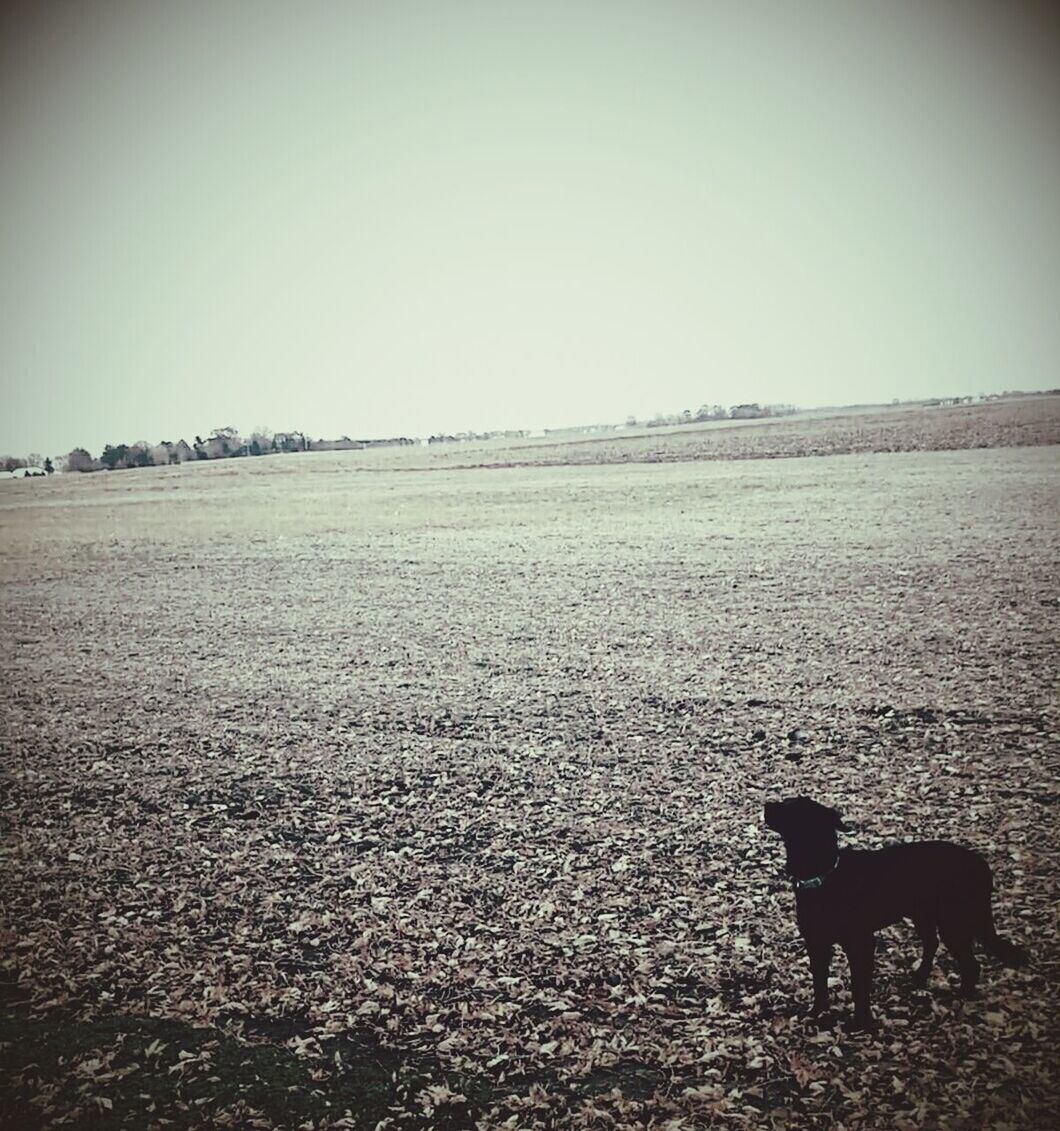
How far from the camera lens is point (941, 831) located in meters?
5.92

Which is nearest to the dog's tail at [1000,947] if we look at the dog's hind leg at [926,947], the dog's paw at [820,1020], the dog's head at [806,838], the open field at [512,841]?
the dog's hind leg at [926,947]

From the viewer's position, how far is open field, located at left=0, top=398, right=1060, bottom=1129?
3.90 meters

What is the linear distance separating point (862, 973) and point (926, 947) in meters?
0.39

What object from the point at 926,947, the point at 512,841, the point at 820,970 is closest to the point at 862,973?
the point at 820,970

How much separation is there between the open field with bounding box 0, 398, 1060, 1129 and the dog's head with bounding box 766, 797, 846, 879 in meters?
1.11

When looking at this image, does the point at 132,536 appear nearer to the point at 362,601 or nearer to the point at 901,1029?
the point at 362,601

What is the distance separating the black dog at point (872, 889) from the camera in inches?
140

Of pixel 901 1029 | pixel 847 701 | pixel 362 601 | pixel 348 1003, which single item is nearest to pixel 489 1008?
pixel 348 1003

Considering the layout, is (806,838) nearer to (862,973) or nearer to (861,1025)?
(862,973)

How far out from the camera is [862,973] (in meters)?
3.72

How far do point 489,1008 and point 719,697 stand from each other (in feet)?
18.5

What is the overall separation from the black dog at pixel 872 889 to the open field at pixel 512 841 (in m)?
0.69

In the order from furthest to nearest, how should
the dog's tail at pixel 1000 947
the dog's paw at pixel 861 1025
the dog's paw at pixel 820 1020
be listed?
the dog's paw at pixel 820 1020 → the dog's paw at pixel 861 1025 → the dog's tail at pixel 1000 947

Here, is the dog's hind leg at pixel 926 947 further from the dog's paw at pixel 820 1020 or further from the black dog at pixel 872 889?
the dog's paw at pixel 820 1020
